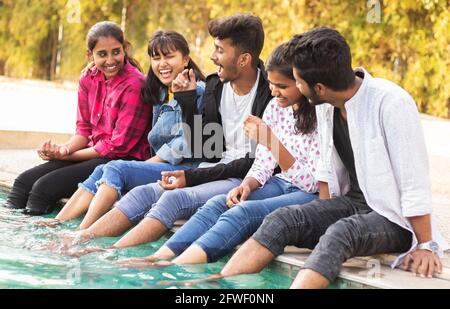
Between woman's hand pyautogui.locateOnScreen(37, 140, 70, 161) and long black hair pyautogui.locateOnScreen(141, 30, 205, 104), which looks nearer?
long black hair pyautogui.locateOnScreen(141, 30, 205, 104)

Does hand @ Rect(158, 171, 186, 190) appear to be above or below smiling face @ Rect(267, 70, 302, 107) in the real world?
below

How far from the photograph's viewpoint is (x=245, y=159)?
4.67 meters

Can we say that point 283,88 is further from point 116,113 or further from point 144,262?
point 116,113

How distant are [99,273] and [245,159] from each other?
1.22m

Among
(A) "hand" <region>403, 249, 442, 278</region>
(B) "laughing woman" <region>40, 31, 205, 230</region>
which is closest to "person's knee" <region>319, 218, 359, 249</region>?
(A) "hand" <region>403, 249, 442, 278</region>

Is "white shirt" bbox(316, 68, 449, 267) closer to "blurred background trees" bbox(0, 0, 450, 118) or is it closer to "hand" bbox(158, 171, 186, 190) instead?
"hand" bbox(158, 171, 186, 190)

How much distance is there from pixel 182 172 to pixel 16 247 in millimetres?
991

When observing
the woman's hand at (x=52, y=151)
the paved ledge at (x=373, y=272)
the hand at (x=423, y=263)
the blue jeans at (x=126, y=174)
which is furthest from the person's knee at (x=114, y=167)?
the hand at (x=423, y=263)

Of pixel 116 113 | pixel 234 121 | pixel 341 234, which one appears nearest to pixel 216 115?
pixel 234 121

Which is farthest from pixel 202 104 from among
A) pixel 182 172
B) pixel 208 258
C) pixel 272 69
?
pixel 208 258

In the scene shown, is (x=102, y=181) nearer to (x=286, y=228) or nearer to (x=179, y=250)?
(x=179, y=250)

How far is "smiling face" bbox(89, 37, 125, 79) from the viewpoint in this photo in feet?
17.7

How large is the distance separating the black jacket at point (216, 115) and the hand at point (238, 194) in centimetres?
38
